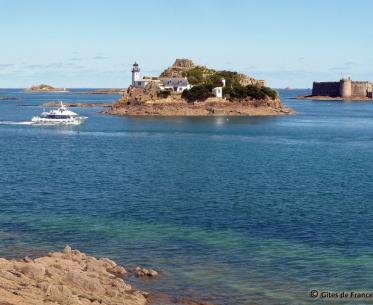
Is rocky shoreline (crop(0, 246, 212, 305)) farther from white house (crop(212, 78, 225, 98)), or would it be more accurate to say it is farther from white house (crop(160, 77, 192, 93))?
white house (crop(160, 77, 192, 93))

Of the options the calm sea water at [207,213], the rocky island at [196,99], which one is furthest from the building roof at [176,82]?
the calm sea water at [207,213]

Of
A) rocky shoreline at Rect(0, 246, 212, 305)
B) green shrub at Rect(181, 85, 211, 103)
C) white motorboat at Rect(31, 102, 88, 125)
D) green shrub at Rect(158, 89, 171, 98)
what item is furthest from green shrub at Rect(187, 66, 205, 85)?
rocky shoreline at Rect(0, 246, 212, 305)

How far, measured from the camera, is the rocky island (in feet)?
531

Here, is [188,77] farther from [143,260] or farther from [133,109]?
[143,260]

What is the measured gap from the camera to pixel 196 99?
164m

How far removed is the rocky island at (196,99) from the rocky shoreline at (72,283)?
133300mm

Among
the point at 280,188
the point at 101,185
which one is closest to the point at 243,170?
the point at 280,188

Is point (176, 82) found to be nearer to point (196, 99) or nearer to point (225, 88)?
point (196, 99)

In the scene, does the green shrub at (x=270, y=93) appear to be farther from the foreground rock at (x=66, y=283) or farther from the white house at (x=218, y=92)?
the foreground rock at (x=66, y=283)

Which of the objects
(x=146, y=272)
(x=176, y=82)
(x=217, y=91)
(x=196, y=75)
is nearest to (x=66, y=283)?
(x=146, y=272)

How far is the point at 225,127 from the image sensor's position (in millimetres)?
125562

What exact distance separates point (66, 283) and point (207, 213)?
18.1 meters

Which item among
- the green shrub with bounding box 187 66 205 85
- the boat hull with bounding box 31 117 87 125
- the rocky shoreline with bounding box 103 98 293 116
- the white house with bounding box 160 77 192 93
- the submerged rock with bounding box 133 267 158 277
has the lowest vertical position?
the submerged rock with bounding box 133 267 158 277

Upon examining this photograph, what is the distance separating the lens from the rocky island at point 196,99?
161750 millimetres
